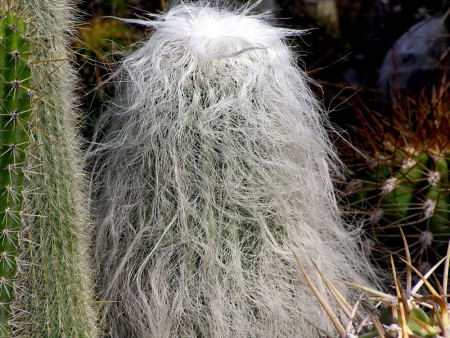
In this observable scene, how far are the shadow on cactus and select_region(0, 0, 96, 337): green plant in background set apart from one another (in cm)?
57

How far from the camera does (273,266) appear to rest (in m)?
1.07

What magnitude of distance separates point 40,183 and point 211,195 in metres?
0.25

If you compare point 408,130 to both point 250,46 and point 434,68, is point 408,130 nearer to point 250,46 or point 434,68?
point 250,46

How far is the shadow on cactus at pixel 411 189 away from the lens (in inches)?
51.0

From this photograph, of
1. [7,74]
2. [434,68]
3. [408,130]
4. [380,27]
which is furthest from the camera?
[380,27]

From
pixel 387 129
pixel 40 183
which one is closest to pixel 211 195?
pixel 40 183

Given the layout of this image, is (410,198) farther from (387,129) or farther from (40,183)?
(40,183)

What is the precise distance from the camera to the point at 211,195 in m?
1.02

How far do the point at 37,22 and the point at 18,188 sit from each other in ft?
0.82

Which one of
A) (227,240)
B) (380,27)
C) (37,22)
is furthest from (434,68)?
(37,22)

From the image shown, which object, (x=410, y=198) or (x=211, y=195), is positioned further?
(x=410, y=198)

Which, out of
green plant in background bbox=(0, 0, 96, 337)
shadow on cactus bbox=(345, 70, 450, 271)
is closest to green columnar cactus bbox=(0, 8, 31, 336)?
green plant in background bbox=(0, 0, 96, 337)

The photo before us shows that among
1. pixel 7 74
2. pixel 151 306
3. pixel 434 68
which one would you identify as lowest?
pixel 151 306

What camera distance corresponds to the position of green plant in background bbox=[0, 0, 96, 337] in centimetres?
85
